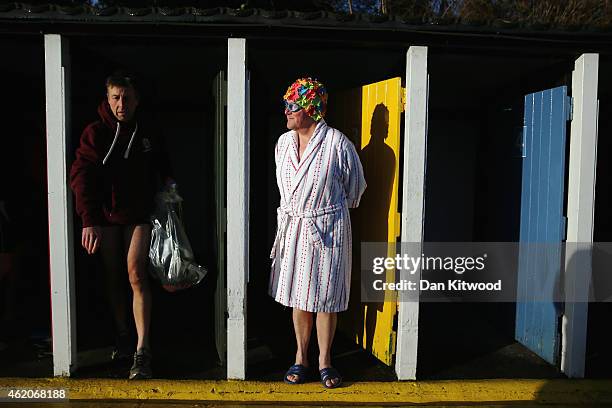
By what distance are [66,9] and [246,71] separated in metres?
1.19

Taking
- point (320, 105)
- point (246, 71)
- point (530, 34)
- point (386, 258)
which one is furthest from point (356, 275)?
point (530, 34)

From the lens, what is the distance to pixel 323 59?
4.39 meters

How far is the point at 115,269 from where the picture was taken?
365 centimetres

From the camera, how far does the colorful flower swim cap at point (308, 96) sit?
3.39m

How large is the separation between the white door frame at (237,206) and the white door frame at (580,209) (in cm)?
236

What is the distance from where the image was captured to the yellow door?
3678mm

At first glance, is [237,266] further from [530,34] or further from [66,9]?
[530,34]

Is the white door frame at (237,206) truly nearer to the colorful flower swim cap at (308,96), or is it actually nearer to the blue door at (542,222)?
the colorful flower swim cap at (308,96)

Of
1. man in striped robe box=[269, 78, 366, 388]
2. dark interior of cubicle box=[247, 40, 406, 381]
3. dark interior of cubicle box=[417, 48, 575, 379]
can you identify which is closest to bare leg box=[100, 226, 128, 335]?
dark interior of cubicle box=[247, 40, 406, 381]

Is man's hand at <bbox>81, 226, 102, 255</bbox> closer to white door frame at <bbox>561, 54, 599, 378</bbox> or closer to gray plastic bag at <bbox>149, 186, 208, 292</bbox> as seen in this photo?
gray plastic bag at <bbox>149, 186, 208, 292</bbox>

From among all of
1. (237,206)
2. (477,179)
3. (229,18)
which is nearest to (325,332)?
(237,206)

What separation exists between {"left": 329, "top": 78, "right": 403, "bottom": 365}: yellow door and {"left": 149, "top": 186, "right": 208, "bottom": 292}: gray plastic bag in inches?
52.1

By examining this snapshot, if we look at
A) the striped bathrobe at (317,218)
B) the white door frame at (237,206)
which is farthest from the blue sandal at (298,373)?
the striped bathrobe at (317,218)

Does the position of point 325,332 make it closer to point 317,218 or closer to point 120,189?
point 317,218
